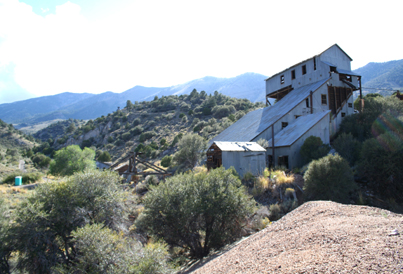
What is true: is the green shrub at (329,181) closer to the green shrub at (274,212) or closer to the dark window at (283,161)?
the green shrub at (274,212)

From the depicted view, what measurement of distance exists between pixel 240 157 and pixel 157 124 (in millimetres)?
45331

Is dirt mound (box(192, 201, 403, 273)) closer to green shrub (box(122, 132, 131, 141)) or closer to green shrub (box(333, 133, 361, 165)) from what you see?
green shrub (box(333, 133, 361, 165))

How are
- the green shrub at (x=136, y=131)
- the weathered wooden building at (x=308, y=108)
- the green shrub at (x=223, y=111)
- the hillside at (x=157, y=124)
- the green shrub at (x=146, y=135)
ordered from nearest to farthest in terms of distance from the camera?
the weathered wooden building at (x=308, y=108)
the hillside at (x=157, y=124)
the green shrub at (x=146, y=135)
the green shrub at (x=223, y=111)
the green shrub at (x=136, y=131)

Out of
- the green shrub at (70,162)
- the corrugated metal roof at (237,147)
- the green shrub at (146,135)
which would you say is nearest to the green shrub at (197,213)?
the corrugated metal roof at (237,147)

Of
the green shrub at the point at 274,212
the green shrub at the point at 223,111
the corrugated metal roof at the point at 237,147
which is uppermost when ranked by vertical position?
the green shrub at the point at 223,111

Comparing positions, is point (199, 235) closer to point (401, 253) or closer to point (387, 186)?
point (401, 253)

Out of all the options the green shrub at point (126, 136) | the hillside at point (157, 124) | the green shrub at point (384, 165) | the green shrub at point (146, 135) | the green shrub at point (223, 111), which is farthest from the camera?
the green shrub at point (126, 136)

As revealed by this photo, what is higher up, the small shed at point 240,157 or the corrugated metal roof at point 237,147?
the corrugated metal roof at point 237,147

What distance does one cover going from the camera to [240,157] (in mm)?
19750

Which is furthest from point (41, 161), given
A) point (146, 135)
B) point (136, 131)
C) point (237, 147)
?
point (237, 147)

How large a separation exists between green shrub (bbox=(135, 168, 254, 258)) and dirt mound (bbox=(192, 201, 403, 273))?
249 centimetres

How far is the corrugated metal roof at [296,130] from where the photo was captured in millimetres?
22870

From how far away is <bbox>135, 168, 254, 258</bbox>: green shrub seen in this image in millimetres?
11188

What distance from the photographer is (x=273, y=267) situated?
586cm
